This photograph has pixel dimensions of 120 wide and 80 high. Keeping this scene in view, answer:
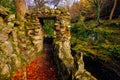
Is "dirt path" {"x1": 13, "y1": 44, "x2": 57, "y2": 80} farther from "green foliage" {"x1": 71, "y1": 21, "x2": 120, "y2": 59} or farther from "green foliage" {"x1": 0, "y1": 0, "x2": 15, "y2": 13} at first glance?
"green foliage" {"x1": 0, "y1": 0, "x2": 15, "y2": 13}

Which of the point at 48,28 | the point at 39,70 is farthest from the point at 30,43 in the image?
the point at 48,28

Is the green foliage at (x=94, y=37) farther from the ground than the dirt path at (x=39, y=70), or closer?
farther from the ground

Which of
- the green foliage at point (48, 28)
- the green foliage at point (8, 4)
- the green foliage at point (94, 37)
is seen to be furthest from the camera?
the green foliage at point (48, 28)

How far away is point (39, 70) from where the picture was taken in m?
11.1

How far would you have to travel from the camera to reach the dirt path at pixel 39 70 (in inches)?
373

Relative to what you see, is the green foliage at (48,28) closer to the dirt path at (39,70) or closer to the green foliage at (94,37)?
the green foliage at (94,37)

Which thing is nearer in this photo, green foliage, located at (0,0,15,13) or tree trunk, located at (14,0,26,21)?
tree trunk, located at (14,0,26,21)

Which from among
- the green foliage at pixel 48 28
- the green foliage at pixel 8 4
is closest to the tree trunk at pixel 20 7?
the green foliage at pixel 8 4

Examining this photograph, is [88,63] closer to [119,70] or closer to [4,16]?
[119,70]

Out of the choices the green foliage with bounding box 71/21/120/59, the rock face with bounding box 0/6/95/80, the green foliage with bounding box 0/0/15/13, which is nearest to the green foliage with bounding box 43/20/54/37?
the green foliage with bounding box 71/21/120/59

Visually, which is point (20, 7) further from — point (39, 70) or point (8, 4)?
point (39, 70)

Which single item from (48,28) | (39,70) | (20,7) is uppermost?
(20,7)

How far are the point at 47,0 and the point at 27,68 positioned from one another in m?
19.1

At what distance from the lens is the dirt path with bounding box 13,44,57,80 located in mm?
9471
